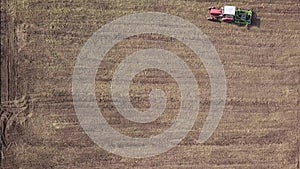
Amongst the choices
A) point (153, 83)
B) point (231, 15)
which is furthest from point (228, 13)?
point (153, 83)

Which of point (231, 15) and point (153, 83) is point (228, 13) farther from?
point (153, 83)

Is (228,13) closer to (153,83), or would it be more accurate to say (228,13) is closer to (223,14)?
(223,14)

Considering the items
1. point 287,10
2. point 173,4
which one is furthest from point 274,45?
point 173,4

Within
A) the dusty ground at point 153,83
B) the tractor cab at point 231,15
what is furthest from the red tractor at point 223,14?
the dusty ground at point 153,83

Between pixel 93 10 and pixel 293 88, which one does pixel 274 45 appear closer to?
pixel 293 88

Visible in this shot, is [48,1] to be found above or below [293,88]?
above

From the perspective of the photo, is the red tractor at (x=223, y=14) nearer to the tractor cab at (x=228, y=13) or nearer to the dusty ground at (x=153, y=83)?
the tractor cab at (x=228, y=13)

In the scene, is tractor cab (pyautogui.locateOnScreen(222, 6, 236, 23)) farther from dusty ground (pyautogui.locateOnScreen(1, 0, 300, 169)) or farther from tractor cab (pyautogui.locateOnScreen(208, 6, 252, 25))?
dusty ground (pyautogui.locateOnScreen(1, 0, 300, 169))

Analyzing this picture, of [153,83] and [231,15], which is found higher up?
[231,15]
